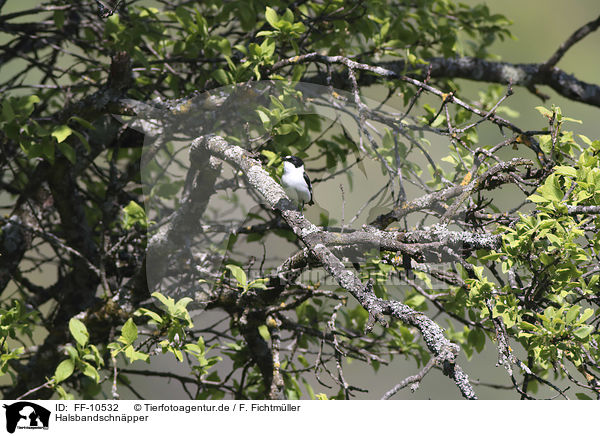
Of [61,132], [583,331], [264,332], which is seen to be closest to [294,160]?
[264,332]

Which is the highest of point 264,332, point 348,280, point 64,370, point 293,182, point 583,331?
point 293,182

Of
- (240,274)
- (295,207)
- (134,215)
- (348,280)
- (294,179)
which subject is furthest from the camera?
(134,215)

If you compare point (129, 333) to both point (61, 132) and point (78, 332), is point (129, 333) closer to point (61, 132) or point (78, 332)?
point (78, 332)

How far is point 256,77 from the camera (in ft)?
7.47

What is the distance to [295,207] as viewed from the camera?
171 cm

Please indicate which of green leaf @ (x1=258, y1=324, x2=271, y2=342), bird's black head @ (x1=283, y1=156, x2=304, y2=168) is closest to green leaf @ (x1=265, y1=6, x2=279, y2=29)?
bird's black head @ (x1=283, y1=156, x2=304, y2=168)

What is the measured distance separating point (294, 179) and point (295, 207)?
0.55 m

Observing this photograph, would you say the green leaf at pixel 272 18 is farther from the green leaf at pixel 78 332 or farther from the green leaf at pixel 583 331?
the green leaf at pixel 583 331

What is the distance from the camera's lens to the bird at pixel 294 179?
2236 millimetres
